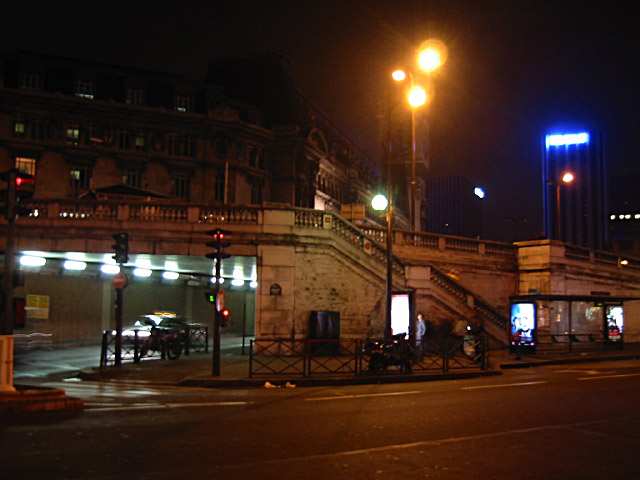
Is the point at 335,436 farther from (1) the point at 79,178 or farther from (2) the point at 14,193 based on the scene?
(1) the point at 79,178

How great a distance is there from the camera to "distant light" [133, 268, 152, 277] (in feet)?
95.4

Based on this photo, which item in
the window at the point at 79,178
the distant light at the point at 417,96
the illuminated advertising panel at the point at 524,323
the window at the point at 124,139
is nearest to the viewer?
the distant light at the point at 417,96

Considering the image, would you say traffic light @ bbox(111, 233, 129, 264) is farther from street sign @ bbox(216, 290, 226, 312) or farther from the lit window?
the lit window

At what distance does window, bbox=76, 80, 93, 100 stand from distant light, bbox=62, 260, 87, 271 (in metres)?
27.4

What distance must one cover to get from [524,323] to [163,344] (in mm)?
14569

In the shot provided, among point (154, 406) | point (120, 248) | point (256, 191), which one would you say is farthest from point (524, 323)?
point (256, 191)

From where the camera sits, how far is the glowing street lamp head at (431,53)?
12812 mm

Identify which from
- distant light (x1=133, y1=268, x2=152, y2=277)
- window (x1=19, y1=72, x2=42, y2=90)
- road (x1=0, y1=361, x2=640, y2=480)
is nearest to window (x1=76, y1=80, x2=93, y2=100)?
window (x1=19, y1=72, x2=42, y2=90)

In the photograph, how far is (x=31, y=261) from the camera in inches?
944

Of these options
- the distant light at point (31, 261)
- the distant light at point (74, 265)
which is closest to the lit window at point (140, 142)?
the distant light at point (74, 265)

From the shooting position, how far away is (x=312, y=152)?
60312mm

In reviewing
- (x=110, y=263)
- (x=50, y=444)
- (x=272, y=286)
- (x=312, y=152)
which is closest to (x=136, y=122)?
(x=312, y=152)

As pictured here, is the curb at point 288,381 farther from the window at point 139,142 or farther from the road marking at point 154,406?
the window at point 139,142

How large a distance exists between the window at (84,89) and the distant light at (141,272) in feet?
84.5
